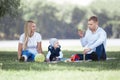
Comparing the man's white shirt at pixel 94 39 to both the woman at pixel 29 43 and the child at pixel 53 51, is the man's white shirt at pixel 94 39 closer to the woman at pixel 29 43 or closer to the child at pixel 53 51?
the child at pixel 53 51

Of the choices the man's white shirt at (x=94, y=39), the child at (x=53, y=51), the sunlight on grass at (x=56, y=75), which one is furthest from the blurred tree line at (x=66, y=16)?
the sunlight on grass at (x=56, y=75)

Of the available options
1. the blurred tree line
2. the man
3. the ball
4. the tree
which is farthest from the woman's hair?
the blurred tree line

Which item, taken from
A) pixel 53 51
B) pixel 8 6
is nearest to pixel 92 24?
pixel 53 51

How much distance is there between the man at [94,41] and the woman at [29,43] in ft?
4.33

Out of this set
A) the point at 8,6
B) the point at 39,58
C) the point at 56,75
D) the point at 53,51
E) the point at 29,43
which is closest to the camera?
the point at 56,75

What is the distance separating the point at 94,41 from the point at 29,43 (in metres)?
1.89

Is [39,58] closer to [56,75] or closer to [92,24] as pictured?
[92,24]

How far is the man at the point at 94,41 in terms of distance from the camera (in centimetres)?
1202

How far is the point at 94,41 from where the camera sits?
12320 millimetres

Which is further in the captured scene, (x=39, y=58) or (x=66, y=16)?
(x=66, y=16)

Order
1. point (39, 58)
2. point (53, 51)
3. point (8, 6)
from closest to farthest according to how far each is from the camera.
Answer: point (39, 58), point (53, 51), point (8, 6)

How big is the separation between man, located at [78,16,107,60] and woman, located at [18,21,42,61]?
1.32 metres

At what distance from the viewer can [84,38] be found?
12.5 meters

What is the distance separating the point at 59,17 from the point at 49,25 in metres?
2.46
